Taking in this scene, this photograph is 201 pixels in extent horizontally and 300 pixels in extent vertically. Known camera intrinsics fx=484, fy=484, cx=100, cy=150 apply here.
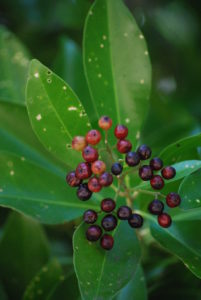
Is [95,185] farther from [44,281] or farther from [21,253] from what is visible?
[21,253]

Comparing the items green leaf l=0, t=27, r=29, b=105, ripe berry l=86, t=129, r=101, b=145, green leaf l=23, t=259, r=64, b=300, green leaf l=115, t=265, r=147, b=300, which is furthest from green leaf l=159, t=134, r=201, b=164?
green leaf l=0, t=27, r=29, b=105

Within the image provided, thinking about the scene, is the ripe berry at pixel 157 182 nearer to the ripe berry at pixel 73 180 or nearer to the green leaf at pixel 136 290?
the ripe berry at pixel 73 180

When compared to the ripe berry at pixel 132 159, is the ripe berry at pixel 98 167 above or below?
above

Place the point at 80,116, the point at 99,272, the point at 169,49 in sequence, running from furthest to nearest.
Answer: the point at 169,49 → the point at 80,116 → the point at 99,272

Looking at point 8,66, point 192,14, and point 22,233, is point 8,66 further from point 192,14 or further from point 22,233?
point 192,14

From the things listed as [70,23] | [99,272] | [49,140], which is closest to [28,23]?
[70,23]

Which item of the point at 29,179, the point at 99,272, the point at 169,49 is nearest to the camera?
the point at 99,272

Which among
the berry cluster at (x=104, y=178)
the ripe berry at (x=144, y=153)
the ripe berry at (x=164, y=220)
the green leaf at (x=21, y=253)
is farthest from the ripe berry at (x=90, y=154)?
the green leaf at (x=21, y=253)

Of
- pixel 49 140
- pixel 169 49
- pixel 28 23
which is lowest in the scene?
pixel 169 49

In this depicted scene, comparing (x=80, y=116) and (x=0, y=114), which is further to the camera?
(x=0, y=114)
